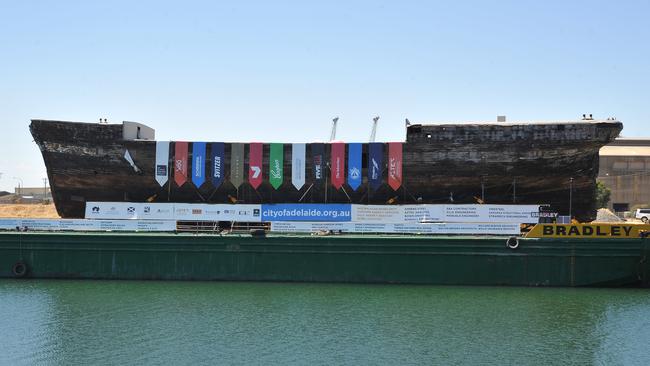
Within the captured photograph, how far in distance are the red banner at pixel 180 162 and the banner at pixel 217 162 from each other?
1176mm

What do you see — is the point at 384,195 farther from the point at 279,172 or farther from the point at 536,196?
the point at 536,196

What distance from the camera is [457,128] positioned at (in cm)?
2584

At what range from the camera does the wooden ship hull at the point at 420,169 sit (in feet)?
83.9

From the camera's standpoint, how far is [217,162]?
88.0 ft

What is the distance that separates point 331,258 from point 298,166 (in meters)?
4.95

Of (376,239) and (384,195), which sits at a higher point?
(384,195)

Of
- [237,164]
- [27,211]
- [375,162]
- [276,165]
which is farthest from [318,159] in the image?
[27,211]

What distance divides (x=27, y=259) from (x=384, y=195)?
46.0ft

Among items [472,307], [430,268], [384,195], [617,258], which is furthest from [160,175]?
[617,258]

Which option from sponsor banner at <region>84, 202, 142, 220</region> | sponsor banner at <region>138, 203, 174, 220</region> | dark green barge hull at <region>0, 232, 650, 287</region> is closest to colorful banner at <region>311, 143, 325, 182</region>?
dark green barge hull at <region>0, 232, 650, 287</region>

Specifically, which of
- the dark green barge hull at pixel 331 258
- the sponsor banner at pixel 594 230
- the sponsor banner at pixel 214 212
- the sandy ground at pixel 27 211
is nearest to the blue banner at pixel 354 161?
the dark green barge hull at pixel 331 258

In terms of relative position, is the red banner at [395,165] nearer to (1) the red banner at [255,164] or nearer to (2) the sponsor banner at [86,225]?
(1) the red banner at [255,164]

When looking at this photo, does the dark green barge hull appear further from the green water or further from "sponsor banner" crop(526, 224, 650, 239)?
the green water

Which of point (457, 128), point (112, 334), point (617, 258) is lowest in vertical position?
point (112, 334)
